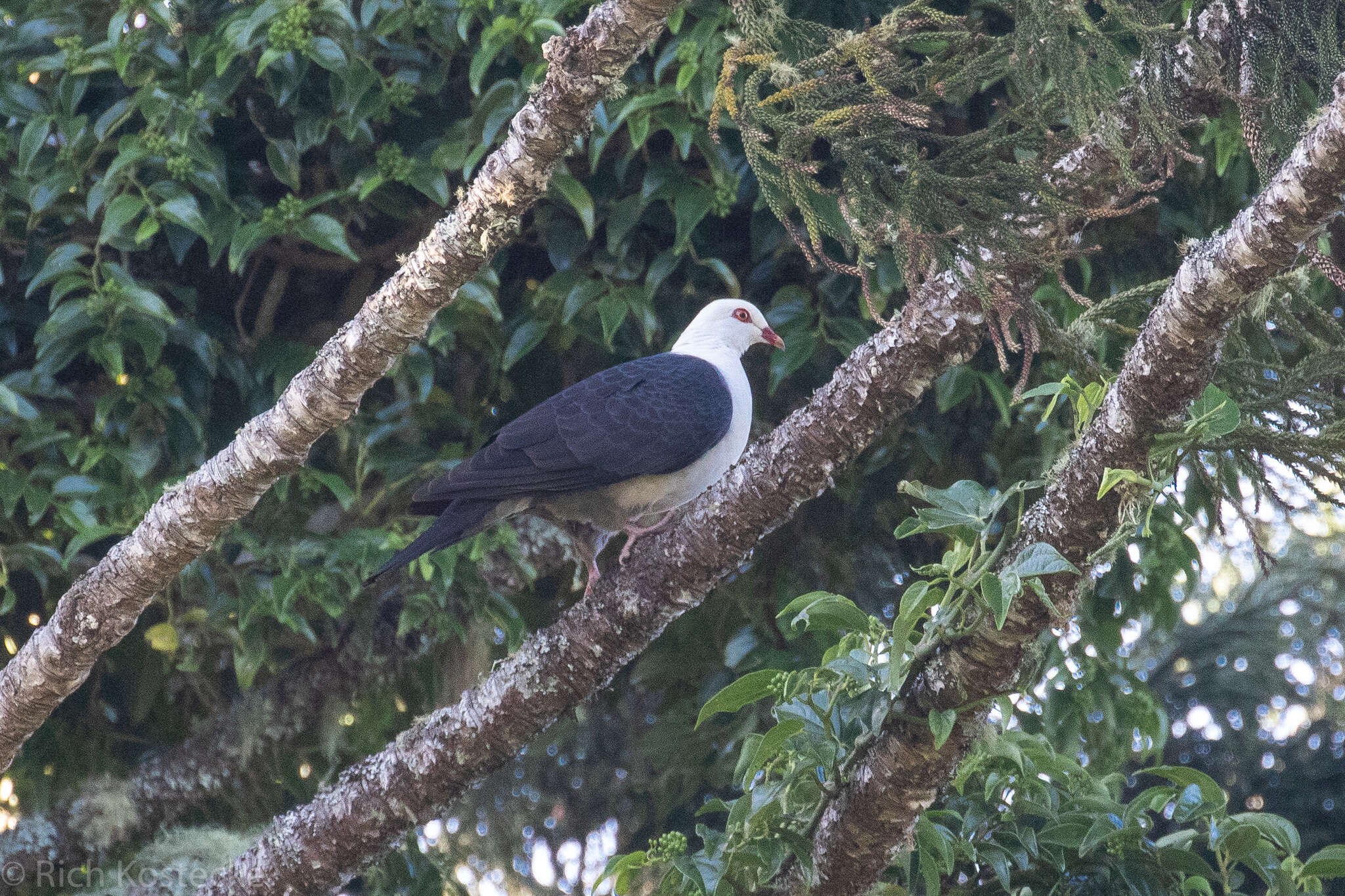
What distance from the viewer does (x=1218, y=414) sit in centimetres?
157

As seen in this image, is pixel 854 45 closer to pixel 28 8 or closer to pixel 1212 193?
pixel 1212 193

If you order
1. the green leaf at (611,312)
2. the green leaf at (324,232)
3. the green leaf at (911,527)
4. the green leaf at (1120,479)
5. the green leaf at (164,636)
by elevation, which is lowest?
the green leaf at (164,636)

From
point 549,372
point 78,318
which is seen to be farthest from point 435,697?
point 78,318

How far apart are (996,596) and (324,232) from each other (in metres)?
2.08

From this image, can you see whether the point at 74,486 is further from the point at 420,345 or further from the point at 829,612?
the point at 829,612

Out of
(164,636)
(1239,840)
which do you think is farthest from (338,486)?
(1239,840)

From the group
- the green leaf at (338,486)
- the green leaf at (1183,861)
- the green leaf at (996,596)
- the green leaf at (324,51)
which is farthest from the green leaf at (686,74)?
the green leaf at (1183,861)

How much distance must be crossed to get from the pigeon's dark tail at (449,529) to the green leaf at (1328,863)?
65.8 inches

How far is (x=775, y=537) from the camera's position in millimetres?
3471

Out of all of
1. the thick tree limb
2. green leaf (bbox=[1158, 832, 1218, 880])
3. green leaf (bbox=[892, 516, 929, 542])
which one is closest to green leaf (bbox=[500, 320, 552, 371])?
the thick tree limb

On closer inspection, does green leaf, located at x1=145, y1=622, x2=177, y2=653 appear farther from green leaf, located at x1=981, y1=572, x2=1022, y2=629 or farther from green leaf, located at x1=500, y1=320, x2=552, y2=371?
green leaf, located at x1=981, y1=572, x2=1022, y2=629

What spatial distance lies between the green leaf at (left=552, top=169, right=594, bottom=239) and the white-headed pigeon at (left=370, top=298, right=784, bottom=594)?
14.5 inches

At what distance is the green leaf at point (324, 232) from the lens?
3035mm

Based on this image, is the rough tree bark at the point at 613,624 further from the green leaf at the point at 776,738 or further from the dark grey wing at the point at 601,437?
the green leaf at the point at 776,738
